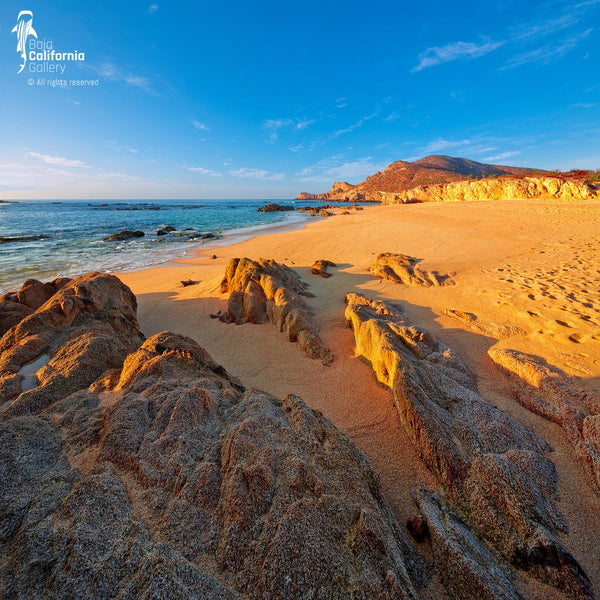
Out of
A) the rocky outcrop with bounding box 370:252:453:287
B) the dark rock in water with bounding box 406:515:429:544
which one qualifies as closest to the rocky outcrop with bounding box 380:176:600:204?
the rocky outcrop with bounding box 370:252:453:287

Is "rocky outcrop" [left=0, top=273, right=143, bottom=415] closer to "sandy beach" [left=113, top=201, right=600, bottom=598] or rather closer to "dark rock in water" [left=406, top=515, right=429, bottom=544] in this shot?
"sandy beach" [left=113, top=201, right=600, bottom=598]

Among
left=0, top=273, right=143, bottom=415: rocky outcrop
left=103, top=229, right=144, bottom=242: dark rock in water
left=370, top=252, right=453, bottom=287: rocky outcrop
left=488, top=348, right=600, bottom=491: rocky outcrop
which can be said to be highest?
left=103, top=229, right=144, bottom=242: dark rock in water

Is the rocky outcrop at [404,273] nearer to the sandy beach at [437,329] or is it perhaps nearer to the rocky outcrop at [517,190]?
the sandy beach at [437,329]

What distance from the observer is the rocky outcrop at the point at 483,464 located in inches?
96.0

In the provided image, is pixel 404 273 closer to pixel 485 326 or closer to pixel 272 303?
pixel 485 326

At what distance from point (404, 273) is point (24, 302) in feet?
41.8

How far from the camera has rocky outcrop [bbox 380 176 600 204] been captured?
30.1 m

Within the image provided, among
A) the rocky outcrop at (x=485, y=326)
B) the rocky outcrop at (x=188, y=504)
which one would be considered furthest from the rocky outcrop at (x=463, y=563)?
the rocky outcrop at (x=485, y=326)

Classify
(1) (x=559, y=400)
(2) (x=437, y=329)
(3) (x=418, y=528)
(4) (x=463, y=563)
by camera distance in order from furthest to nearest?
(2) (x=437, y=329)
(1) (x=559, y=400)
(3) (x=418, y=528)
(4) (x=463, y=563)

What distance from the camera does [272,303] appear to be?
808cm

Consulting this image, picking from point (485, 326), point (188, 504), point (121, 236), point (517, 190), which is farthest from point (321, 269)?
point (517, 190)

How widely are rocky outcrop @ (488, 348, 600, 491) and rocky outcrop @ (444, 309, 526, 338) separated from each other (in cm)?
108

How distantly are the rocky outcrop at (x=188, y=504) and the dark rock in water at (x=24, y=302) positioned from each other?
4.63 m

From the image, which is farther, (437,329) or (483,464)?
(437,329)
